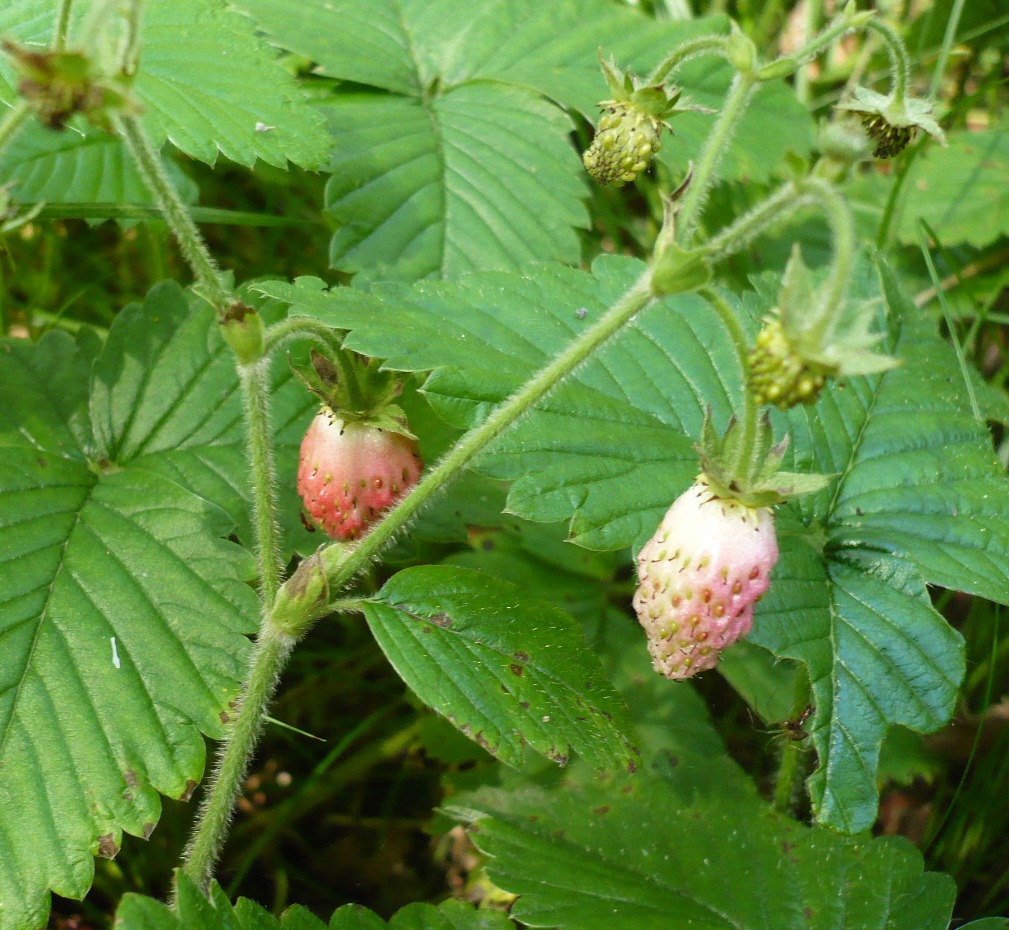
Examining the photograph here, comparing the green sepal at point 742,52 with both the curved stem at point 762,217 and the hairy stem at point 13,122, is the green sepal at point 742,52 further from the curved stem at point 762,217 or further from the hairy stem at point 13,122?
the hairy stem at point 13,122

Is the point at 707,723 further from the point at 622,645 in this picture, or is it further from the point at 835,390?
the point at 835,390

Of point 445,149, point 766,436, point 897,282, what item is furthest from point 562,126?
point 766,436

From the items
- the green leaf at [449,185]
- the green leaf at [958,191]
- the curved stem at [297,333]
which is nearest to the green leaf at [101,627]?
the curved stem at [297,333]

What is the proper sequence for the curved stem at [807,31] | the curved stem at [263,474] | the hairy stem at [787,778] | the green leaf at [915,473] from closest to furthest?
the curved stem at [263,474] → the green leaf at [915,473] → the hairy stem at [787,778] → the curved stem at [807,31]

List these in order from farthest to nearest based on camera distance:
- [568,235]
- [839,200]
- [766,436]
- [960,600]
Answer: [960,600]
[568,235]
[766,436]
[839,200]

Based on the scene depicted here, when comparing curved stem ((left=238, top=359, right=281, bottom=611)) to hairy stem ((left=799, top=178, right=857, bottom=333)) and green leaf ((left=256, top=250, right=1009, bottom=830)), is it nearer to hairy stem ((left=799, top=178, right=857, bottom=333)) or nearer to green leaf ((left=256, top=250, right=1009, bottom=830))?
green leaf ((left=256, top=250, right=1009, bottom=830))

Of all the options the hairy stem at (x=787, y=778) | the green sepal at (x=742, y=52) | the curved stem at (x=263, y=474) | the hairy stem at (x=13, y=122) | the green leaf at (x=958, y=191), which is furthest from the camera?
the green leaf at (x=958, y=191)
